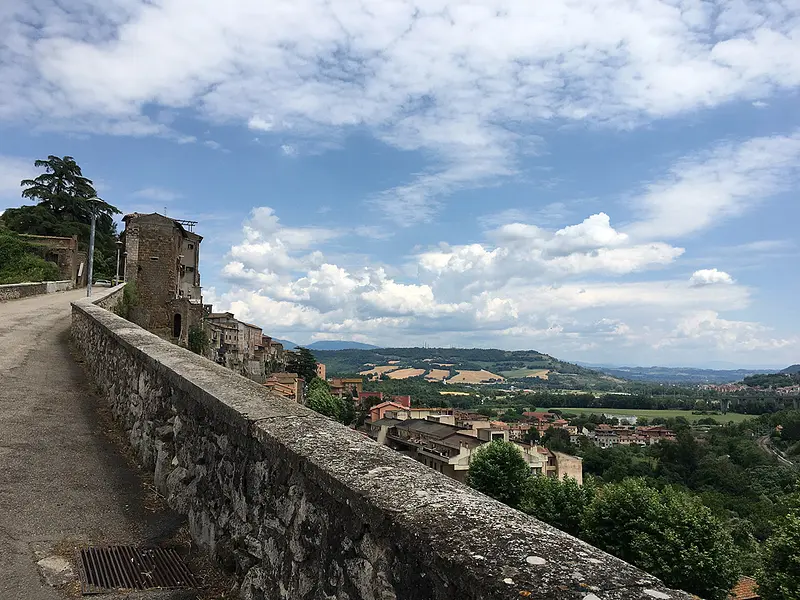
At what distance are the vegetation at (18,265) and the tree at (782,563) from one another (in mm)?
38103

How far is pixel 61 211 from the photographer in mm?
48062

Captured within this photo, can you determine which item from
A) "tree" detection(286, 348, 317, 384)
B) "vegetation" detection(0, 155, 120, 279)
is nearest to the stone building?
"vegetation" detection(0, 155, 120, 279)

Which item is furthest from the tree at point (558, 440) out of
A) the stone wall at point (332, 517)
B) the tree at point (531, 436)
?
the stone wall at point (332, 517)

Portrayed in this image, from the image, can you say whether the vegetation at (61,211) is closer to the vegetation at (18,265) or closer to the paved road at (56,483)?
the vegetation at (18,265)

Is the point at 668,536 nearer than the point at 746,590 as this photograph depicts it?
Yes

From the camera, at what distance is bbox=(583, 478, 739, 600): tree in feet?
82.6

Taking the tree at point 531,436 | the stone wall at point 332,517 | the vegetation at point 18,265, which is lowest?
the tree at point 531,436

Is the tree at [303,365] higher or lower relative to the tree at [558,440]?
higher

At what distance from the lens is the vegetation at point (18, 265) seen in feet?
106

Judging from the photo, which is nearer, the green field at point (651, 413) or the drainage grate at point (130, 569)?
the drainage grate at point (130, 569)

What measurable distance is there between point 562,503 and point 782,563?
11963 mm

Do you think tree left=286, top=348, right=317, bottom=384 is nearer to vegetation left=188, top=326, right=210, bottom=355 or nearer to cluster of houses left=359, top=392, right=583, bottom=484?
cluster of houses left=359, top=392, right=583, bottom=484

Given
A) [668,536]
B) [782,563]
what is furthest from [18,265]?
[782,563]

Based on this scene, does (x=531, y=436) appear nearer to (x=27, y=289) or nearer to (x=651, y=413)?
(x=27, y=289)
